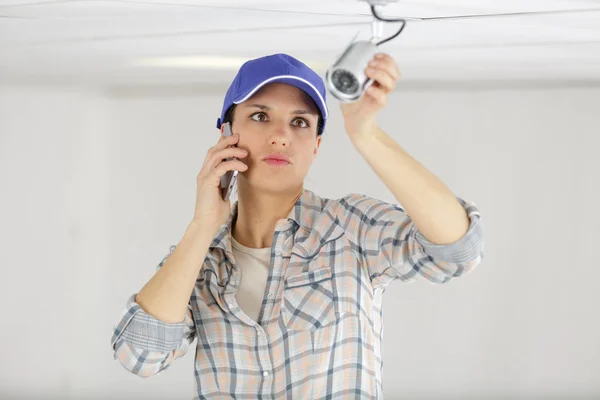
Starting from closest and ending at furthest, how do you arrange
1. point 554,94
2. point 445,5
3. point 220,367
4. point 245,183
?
1. point 220,367
2. point 245,183
3. point 445,5
4. point 554,94

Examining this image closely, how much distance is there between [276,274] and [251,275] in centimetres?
8

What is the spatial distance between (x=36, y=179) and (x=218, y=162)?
213 centimetres

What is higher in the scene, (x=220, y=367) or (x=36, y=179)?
(x=36, y=179)

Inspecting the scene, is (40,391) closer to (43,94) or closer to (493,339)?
(43,94)

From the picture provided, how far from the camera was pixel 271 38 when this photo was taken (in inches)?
105

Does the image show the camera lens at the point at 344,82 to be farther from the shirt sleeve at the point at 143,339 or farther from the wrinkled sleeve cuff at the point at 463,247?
the shirt sleeve at the point at 143,339

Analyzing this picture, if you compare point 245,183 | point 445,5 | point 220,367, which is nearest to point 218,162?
point 245,183

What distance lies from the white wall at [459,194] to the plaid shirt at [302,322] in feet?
5.86

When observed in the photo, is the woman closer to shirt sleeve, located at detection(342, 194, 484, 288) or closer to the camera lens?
shirt sleeve, located at detection(342, 194, 484, 288)

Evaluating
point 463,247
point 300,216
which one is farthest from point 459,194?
point 463,247

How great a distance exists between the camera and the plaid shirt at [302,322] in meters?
1.58

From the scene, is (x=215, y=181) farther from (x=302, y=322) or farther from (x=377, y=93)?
(x=377, y=93)

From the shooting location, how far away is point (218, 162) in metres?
1.70

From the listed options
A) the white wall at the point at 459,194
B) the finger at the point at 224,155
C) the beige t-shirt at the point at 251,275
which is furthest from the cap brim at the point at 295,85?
the white wall at the point at 459,194
